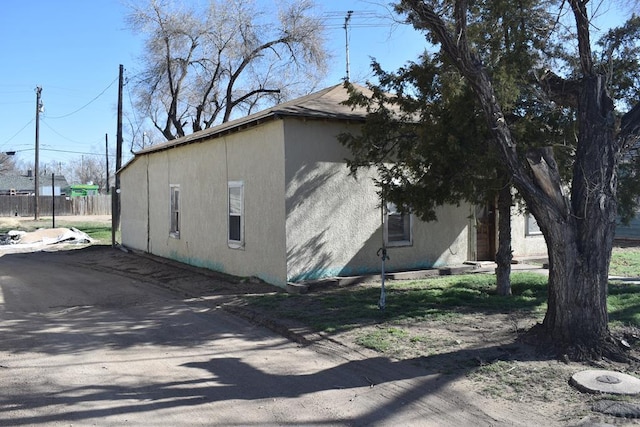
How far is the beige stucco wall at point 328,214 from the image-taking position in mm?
11008

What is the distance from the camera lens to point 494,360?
6.09 m

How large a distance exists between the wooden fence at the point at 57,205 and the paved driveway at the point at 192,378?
48.9 meters

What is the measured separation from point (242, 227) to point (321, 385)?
737 cm

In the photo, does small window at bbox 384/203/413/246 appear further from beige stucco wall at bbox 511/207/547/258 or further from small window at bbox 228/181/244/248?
beige stucco wall at bbox 511/207/547/258

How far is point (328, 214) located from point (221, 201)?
11.0 ft

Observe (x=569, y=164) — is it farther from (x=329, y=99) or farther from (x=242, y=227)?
(x=242, y=227)

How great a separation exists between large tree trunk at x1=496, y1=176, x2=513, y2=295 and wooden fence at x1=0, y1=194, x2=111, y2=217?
52.2 meters

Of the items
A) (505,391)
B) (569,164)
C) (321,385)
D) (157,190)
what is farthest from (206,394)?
(157,190)

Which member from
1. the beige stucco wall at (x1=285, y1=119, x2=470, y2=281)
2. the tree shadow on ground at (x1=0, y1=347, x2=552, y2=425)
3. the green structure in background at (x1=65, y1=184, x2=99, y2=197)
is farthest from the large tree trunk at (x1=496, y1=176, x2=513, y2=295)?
the green structure in background at (x1=65, y1=184, x2=99, y2=197)

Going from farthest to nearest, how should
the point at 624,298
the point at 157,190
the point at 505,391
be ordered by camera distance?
the point at 157,190 → the point at 624,298 → the point at 505,391

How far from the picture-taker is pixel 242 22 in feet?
95.4

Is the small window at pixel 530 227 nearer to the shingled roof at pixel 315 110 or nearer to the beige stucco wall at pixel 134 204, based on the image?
the shingled roof at pixel 315 110

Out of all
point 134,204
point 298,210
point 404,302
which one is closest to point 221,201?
point 298,210

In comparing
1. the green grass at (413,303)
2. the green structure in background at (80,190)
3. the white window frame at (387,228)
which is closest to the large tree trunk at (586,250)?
the green grass at (413,303)
